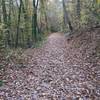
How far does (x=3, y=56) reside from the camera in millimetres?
9523

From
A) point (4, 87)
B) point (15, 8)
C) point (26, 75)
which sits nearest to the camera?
point (4, 87)

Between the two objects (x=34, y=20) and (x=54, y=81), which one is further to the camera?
(x=34, y=20)

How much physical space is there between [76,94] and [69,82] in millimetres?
994

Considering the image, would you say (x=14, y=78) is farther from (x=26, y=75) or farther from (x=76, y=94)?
(x=76, y=94)

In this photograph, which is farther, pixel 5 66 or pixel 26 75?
pixel 5 66

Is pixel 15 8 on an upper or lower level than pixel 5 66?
upper

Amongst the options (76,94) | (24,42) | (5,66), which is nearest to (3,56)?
(5,66)

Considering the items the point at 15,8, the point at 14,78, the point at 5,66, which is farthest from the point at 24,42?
the point at 14,78

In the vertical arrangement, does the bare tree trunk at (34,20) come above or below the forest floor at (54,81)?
above

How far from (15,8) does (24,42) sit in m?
4.08

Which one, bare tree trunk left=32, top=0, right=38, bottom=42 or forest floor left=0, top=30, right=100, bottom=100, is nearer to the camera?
forest floor left=0, top=30, right=100, bottom=100

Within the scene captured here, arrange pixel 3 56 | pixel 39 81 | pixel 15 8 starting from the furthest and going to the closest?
pixel 15 8
pixel 3 56
pixel 39 81

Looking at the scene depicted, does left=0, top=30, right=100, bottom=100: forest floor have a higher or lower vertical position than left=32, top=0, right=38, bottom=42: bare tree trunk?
lower

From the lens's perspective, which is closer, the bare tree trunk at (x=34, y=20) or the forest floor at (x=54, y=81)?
the forest floor at (x=54, y=81)
